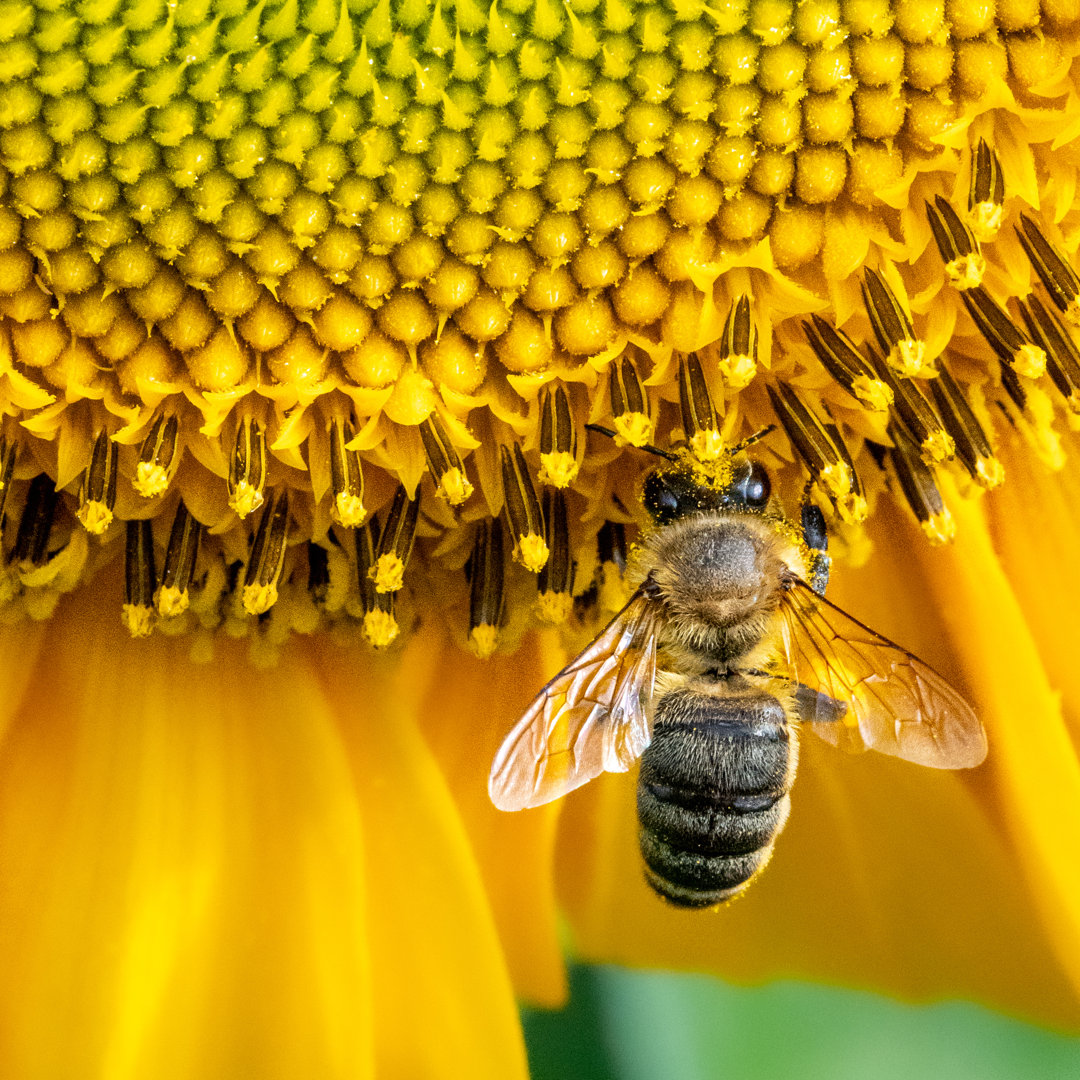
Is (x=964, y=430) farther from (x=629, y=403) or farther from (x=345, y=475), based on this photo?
(x=345, y=475)

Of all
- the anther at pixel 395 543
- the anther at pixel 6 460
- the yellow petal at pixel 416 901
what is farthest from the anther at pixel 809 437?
the anther at pixel 6 460

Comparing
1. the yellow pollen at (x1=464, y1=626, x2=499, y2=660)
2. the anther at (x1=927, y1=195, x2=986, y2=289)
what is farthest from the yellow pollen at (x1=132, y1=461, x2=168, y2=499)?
the anther at (x1=927, y1=195, x2=986, y2=289)

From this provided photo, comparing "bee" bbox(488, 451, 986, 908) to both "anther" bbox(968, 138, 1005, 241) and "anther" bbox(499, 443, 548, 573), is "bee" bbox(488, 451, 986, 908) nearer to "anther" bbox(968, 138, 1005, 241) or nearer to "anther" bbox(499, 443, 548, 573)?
"anther" bbox(499, 443, 548, 573)

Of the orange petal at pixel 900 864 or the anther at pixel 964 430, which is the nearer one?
the anther at pixel 964 430

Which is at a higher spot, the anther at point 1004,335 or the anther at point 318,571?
the anther at point 1004,335

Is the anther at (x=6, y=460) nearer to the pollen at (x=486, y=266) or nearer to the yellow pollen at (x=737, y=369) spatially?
the pollen at (x=486, y=266)

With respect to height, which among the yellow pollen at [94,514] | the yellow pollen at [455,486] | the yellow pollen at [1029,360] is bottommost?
the yellow pollen at [455,486]
